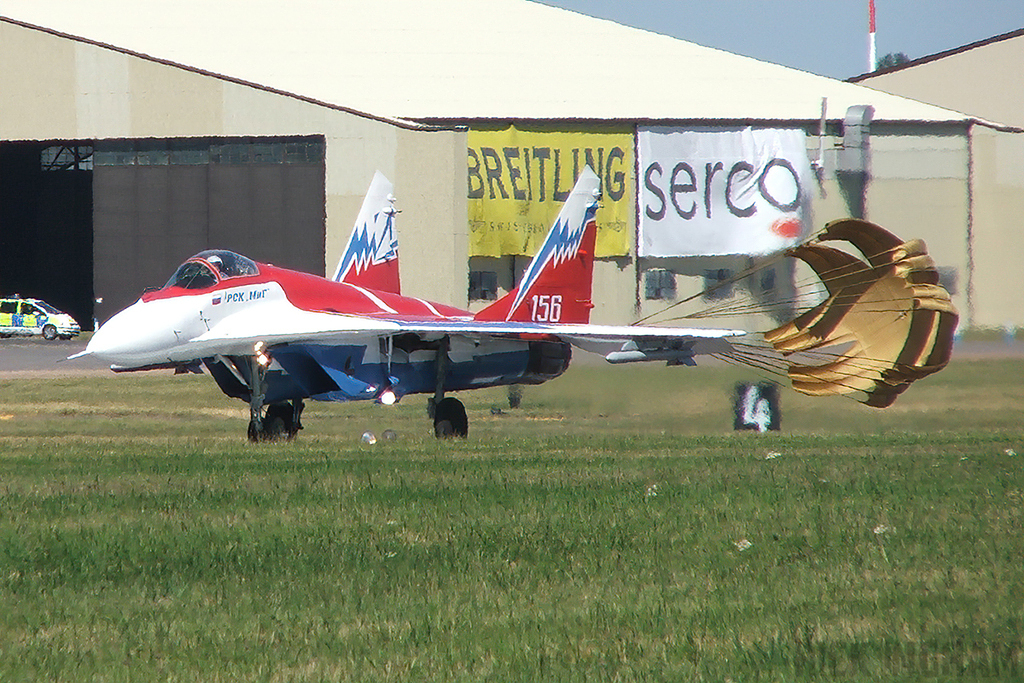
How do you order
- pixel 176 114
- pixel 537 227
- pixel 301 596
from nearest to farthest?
pixel 301 596 < pixel 176 114 < pixel 537 227

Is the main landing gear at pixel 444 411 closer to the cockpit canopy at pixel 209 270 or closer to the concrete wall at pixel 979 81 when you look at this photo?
the cockpit canopy at pixel 209 270

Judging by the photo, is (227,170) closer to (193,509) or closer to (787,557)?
(193,509)

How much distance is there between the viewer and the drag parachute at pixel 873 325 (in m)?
22.1

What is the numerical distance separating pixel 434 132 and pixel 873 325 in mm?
34313

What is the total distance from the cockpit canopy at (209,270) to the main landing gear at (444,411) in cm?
342

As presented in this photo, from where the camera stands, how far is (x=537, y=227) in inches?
2397

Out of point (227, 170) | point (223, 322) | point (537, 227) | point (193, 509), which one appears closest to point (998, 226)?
point (537, 227)

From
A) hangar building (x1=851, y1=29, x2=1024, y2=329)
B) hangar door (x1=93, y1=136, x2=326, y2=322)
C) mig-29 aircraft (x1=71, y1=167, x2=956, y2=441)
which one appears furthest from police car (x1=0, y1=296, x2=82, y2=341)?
mig-29 aircraft (x1=71, y1=167, x2=956, y2=441)

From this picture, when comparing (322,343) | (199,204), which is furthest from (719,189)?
(322,343)

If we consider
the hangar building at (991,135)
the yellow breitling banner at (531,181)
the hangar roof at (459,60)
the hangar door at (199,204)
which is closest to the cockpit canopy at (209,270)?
the hangar building at (991,135)

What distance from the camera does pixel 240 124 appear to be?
55844 millimetres

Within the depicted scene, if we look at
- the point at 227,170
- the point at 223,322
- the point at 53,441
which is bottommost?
the point at 53,441

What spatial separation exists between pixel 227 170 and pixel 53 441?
120 ft

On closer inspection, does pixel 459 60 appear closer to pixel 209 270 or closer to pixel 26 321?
pixel 26 321
